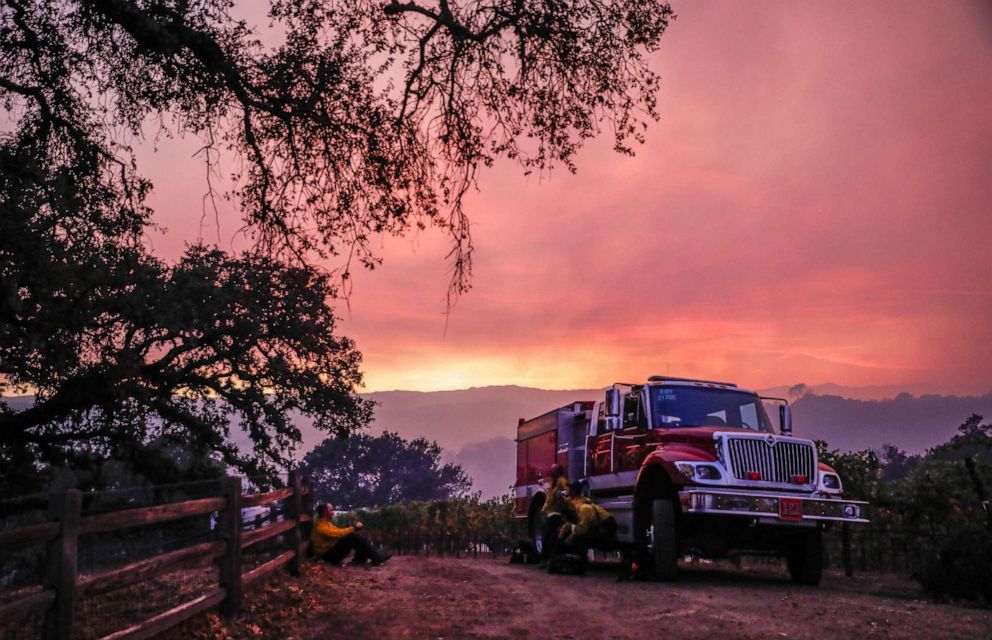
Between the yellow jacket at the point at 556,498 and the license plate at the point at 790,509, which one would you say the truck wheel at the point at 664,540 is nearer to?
the license plate at the point at 790,509

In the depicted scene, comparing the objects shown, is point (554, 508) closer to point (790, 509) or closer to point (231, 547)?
point (790, 509)

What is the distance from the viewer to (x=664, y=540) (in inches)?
539

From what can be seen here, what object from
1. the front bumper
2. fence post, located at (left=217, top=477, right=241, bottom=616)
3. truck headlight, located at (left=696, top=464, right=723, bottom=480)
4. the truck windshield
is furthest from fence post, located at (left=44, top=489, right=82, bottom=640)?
the truck windshield

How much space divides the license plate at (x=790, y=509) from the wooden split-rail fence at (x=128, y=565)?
7415mm

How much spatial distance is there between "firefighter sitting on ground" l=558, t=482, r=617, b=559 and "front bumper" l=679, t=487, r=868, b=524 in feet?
8.45

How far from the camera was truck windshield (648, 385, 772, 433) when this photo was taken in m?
15.1

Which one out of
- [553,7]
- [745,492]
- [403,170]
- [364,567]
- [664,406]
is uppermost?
[553,7]

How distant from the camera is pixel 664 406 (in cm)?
1520

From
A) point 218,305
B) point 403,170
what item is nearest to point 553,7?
point 403,170

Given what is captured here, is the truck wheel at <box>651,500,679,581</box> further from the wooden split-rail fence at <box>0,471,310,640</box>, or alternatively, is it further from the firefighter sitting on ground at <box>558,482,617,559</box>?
the wooden split-rail fence at <box>0,471,310,640</box>

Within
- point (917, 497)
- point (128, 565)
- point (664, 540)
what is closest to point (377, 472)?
point (917, 497)

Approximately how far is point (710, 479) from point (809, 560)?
2.41m

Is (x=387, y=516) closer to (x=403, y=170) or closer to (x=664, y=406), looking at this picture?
(x=664, y=406)

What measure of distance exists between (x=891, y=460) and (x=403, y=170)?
9108cm
